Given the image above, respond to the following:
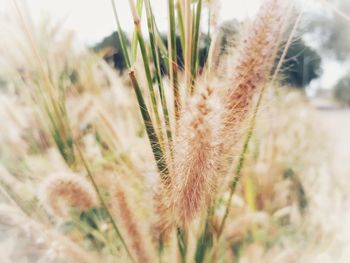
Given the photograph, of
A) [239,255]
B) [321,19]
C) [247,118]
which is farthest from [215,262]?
[321,19]

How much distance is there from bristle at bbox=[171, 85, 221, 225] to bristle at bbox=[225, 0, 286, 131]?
0.15 feet

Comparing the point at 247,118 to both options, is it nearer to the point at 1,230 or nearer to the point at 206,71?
the point at 206,71

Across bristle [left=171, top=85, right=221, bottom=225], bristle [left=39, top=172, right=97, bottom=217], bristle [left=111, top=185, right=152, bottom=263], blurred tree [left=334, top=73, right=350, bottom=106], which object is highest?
bristle [left=171, top=85, right=221, bottom=225]

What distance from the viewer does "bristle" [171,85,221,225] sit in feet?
1.12

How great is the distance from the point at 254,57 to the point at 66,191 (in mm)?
310

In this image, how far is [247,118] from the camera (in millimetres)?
408

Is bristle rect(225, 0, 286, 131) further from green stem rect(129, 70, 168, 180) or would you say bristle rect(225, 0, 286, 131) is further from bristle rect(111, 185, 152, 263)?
bristle rect(111, 185, 152, 263)

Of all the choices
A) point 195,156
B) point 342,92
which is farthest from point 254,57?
point 342,92

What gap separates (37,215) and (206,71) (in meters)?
0.44

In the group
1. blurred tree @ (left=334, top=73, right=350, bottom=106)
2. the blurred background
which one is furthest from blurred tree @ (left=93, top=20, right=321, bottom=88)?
blurred tree @ (left=334, top=73, right=350, bottom=106)

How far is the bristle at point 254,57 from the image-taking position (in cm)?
40

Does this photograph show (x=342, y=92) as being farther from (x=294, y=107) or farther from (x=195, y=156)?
(x=195, y=156)

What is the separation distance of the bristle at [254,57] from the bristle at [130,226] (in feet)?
0.65

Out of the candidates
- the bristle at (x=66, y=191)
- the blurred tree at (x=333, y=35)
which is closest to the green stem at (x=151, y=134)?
the bristle at (x=66, y=191)
